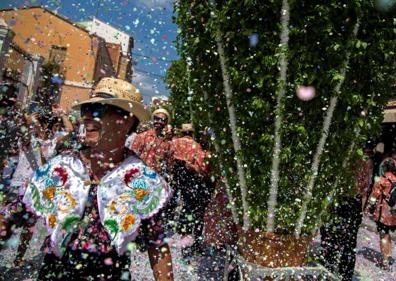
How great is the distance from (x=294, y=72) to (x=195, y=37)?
79 centimetres

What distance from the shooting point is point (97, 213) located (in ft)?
6.50

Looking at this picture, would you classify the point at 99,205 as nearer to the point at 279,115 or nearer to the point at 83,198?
the point at 83,198

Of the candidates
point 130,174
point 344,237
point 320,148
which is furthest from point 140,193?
point 344,237

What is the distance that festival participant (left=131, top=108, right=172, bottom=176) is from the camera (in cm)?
597

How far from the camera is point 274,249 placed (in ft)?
9.39

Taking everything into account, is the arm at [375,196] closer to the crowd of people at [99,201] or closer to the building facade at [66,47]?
the crowd of people at [99,201]

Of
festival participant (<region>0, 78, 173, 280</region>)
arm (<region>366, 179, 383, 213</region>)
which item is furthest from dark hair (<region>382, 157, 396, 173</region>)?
festival participant (<region>0, 78, 173, 280</region>)

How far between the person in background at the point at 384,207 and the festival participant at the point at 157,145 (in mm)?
3134

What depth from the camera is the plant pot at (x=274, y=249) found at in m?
2.86

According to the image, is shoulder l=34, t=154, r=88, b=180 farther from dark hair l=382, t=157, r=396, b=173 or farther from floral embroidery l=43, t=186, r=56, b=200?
dark hair l=382, t=157, r=396, b=173

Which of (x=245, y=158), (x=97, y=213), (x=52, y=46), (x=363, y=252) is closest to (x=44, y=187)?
(x=97, y=213)

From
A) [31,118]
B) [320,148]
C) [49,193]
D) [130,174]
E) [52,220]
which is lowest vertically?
[52,220]

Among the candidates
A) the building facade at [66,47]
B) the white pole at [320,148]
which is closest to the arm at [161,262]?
the white pole at [320,148]

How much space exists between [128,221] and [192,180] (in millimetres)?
4306
